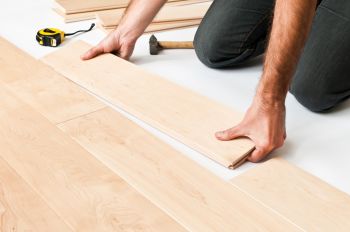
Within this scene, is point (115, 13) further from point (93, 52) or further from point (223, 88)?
point (223, 88)

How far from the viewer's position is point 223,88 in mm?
2812

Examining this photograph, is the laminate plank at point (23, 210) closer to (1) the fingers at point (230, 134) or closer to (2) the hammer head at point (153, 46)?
(1) the fingers at point (230, 134)

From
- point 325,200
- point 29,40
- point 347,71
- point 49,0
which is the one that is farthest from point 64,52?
point 325,200

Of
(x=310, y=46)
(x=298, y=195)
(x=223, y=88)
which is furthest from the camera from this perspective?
(x=223, y=88)

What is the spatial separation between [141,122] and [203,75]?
25.4 inches

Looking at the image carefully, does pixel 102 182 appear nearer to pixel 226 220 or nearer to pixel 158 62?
pixel 226 220

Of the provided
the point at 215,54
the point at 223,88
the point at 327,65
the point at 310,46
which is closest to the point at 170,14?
the point at 215,54

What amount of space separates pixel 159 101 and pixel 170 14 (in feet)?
4.35

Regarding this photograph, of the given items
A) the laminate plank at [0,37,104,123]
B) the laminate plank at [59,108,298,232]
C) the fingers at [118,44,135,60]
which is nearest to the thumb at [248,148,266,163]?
the laminate plank at [59,108,298,232]

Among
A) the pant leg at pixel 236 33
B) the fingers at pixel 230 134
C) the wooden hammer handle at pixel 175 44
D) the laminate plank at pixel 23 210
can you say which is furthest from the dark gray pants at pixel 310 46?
the laminate plank at pixel 23 210

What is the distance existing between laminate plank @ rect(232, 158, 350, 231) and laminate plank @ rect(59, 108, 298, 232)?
0.18 ft

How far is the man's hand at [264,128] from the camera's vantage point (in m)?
A: 2.15

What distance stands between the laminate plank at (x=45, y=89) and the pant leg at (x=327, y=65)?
97cm

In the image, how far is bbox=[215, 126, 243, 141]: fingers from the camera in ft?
7.32
